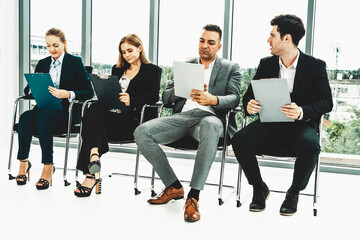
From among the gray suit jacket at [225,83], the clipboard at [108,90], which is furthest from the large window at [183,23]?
the clipboard at [108,90]

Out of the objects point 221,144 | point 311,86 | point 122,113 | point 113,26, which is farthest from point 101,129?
point 113,26

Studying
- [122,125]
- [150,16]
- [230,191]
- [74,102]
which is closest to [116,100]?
[122,125]

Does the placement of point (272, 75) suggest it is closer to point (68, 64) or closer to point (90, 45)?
point (68, 64)

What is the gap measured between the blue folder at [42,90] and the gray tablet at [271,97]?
5.13ft

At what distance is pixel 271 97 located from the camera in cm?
244

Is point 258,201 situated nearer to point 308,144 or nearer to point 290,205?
point 290,205

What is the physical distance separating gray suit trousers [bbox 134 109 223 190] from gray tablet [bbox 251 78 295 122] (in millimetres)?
306

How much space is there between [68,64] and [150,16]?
1.18 meters

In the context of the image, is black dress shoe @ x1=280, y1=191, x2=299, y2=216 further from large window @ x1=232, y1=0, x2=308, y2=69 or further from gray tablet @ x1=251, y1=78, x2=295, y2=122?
large window @ x1=232, y1=0, x2=308, y2=69

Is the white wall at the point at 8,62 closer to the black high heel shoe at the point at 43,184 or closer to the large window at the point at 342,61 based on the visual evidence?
the black high heel shoe at the point at 43,184

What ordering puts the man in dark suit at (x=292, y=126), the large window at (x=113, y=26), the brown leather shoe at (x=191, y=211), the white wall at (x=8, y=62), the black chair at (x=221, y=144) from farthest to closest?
the white wall at (x=8, y=62)
the large window at (x=113, y=26)
the black chair at (x=221, y=144)
the man in dark suit at (x=292, y=126)
the brown leather shoe at (x=191, y=211)

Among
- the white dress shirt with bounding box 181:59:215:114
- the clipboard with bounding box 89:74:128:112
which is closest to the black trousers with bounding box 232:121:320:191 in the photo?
the white dress shirt with bounding box 181:59:215:114

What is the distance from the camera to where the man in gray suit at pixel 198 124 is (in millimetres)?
2482

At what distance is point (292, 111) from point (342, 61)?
1.38 m
